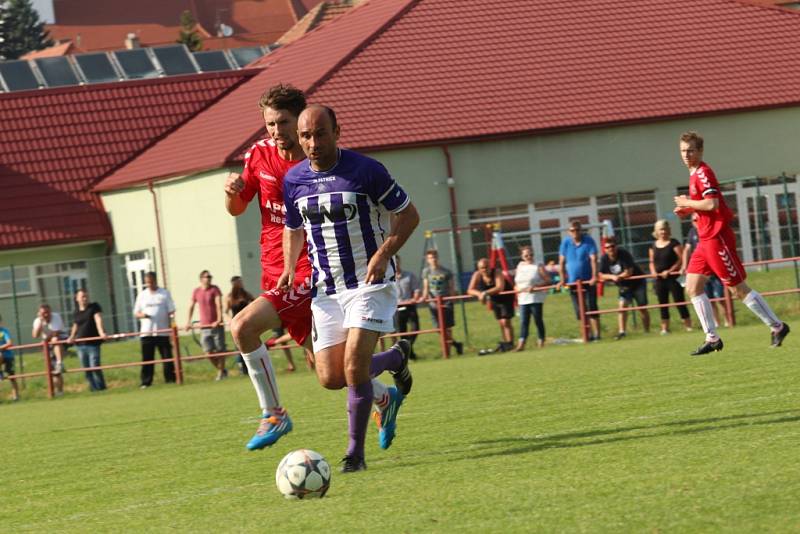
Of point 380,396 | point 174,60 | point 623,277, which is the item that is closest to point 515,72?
point 174,60

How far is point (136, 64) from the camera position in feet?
136

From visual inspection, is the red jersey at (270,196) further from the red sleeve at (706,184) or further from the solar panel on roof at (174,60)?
the solar panel on roof at (174,60)

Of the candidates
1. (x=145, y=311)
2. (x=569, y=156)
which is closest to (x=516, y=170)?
(x=569, y=156)

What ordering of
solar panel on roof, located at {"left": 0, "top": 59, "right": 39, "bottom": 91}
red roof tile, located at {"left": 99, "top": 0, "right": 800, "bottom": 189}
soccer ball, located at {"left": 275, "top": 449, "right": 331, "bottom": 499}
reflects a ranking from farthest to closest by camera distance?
1. solar panel on roof, located at {"left": 0, "top": 59, "right": 39, "bottom": 91}
2. red roof tile, located at {"left": 99, "top": 0, "right": 800, "bottom": 189}
3. soccer ball, located at {"left": 275, "top": 449, "right": 331, "bottom": 499}

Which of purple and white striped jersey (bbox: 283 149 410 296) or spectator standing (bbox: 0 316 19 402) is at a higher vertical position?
purple and white striped jersey (bbox: 283 149 410 296)

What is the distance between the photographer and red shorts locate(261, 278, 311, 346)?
351 inches

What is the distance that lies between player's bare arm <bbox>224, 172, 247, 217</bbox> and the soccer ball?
6.86ft

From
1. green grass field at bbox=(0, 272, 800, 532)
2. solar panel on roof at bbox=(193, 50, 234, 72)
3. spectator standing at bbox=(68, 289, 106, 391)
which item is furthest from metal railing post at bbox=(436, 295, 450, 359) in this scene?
solar panel on roof at bbox=(193, 50, 234, 72)

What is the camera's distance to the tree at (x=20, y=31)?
105 metres

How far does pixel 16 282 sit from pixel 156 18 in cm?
8003

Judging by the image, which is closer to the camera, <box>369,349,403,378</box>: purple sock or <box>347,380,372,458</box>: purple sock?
<box>347,380,372,458</box>: purple sock

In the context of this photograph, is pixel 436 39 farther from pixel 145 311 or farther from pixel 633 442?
pixel 633 442

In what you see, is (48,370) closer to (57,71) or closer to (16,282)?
(16,282)

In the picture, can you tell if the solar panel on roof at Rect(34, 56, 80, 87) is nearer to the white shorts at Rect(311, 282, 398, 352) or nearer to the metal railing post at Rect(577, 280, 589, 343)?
the metal railing post at Rect(577, 280, 589, 343)
